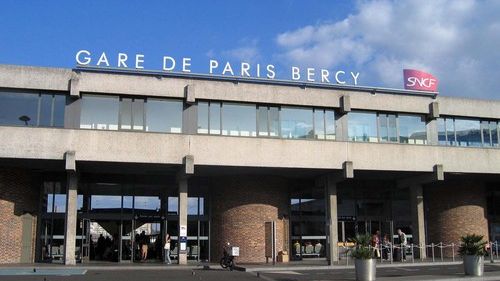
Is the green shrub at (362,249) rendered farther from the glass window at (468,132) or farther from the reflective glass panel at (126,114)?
the glass window at (468,132)

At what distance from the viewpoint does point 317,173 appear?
34.4 metres

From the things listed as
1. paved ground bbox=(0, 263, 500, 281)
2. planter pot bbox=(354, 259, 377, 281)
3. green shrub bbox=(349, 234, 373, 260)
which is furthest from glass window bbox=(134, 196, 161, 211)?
planter pot bbox=(354, 259, 377, 281)

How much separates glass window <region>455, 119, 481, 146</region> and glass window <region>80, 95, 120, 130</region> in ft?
68.8

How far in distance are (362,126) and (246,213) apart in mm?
8589

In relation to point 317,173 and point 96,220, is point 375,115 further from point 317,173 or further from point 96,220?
point 96,220

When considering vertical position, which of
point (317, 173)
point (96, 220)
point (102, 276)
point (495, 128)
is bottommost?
point (102, 276)

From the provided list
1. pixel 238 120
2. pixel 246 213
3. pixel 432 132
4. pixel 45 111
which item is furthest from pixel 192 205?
pixel 432 132

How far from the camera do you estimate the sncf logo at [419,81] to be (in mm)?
35562

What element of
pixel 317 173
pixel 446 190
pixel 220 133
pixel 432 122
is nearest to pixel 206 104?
pixel 220 133

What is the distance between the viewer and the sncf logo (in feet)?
117

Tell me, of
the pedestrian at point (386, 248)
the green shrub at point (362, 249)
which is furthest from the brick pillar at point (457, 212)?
the green shrub at point (362, 249)

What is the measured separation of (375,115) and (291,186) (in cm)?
689

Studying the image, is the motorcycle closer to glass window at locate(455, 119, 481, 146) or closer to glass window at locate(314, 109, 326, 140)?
glass window at locate(314, 109, 326, 140)

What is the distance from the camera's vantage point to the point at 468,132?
36344 mm
